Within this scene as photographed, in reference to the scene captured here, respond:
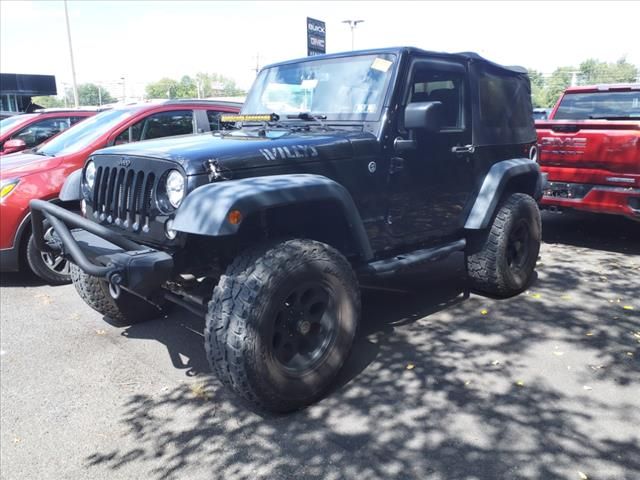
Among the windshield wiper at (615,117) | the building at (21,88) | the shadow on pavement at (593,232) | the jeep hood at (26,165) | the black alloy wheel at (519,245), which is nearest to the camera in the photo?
the black alloy wheel at (519,245)

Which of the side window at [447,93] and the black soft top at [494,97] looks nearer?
the side window at [447,93]

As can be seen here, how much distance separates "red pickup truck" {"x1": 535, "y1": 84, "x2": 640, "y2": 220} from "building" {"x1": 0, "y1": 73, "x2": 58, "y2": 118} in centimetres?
3834

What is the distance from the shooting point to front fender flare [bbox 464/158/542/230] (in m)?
4.45

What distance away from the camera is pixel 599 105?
7535 millimetres

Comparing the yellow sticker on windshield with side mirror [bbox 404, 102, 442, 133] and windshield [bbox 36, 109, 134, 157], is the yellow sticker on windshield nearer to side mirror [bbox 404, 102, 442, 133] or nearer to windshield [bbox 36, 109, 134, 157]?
side mirror [bbox 404, 102, 442, 133]

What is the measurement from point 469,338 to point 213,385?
188 cm

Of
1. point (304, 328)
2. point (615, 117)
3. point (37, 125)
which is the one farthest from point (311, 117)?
point (37, 125)

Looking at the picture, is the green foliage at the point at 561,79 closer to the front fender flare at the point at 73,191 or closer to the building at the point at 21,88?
the building at the point at 21,88

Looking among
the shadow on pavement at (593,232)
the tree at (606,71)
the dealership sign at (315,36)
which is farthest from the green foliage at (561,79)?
the shadow on pavement at (593,232)

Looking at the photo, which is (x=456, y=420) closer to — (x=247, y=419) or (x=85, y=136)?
(x=247, y=419)

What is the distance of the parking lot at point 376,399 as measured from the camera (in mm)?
2701

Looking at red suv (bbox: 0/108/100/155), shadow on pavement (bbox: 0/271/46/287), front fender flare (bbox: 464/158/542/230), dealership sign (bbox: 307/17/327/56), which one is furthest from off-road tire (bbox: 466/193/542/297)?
dealership sign (bbox: 307/17/327/56)

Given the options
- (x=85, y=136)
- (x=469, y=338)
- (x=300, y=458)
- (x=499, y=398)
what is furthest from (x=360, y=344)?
(x=85, y=136)

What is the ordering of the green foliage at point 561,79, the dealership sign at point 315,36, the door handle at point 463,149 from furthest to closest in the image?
the green foliage at point 561,79 < the dealership sign at point 315,36 < the door handle at point 463,149
